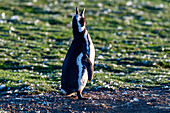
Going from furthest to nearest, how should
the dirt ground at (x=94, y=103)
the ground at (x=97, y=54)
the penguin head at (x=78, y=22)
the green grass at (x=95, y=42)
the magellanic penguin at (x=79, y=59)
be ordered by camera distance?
the green grass at (x=95, y=42), the ground at (x=97, y=54), the magellanic penguin at (x=79, y=59), the penguin head at (x=78, y=22), the dirt ground at (x=94, y=103)

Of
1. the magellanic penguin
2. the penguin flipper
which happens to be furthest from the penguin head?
the penguin flipper

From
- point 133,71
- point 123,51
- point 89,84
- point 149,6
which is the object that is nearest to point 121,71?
point 133,71

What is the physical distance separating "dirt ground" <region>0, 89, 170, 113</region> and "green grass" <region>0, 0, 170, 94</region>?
1003 mm

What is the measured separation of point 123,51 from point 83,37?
11131 mm

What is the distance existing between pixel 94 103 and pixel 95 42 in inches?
517

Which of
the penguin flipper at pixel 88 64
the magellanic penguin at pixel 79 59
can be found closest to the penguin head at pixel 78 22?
the magellanic penguin at pixel 79 59

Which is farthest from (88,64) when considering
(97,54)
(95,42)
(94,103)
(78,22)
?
(95,42)

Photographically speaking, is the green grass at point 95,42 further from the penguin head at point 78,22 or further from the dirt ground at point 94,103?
the penguin head at point 78,22

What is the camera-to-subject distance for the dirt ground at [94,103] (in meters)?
10.2

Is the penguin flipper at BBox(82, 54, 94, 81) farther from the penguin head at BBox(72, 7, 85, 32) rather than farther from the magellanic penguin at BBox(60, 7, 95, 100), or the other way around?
the penguin head at BBox(72, 7, 85, 32)

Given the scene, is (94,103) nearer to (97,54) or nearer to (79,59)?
(79,59)

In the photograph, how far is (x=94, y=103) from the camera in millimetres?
10727

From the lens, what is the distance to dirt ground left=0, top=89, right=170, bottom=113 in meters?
10.2

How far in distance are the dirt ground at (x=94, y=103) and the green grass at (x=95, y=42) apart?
100cm
